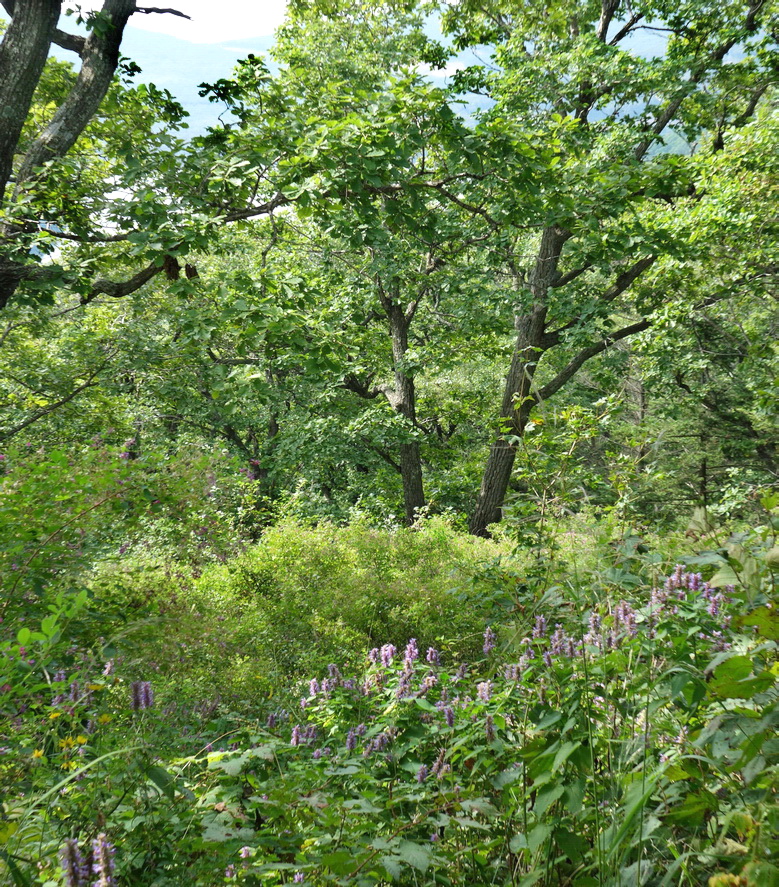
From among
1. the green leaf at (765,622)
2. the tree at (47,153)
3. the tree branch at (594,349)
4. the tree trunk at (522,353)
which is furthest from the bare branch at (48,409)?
the tree branch at (594,349)

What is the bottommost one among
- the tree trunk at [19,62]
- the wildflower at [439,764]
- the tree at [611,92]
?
the wildflower at [439,764]

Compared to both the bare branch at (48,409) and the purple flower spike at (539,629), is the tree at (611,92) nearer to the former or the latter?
the bare branch at (48,409)

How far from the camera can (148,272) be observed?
4.34 metres

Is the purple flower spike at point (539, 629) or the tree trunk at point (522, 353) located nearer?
the purple flower spike at point (539, 629)

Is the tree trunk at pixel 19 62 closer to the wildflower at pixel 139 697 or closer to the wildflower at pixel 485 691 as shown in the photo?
the wildflower at pixel 139 697

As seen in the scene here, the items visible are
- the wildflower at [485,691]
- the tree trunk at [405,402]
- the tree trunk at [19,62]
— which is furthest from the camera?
the tree trunk at [405,402]

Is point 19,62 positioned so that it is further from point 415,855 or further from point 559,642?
point 415,855

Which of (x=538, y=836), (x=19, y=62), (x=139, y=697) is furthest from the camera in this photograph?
(x=19, y=62)

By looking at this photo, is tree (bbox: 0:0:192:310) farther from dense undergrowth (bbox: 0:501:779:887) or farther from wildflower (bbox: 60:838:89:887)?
wildflower (bbox: 60:838:89:887)

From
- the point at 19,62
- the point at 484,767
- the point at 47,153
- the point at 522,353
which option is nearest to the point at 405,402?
the point at 522,353

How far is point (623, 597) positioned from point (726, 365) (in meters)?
12.1

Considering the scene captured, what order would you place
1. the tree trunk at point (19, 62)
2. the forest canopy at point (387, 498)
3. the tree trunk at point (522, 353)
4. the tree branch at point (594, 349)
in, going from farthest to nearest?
the tree branch at point (594, 349)
the tree trunk at point (522, 353)
the tree trunk at point (19, 62)
the forest canopy at point (387, 498)

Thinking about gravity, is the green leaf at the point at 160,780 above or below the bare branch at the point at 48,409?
below

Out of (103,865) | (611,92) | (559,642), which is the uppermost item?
(611,92)
